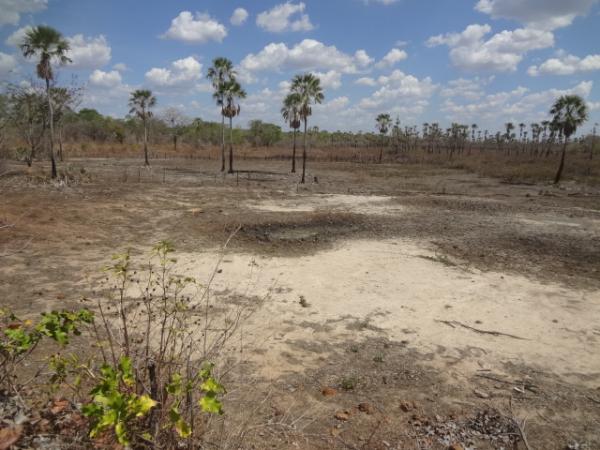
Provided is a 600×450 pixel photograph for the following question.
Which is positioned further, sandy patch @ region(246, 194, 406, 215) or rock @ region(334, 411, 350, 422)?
sandy patch @ region(246, 194, 406, 215)

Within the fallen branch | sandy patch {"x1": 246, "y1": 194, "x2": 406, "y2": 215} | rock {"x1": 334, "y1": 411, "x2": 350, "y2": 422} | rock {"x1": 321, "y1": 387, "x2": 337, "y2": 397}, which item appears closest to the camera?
rock {"x1": 334, "y1": 411, "x2": 350, "y2": 422}

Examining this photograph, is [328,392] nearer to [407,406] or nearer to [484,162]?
[407,406]

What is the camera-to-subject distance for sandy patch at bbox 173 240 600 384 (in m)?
6.38

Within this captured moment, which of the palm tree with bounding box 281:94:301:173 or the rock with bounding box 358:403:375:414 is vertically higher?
the palm tree with bounding box 281:94:301:173

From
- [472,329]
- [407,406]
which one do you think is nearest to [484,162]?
[472,329]

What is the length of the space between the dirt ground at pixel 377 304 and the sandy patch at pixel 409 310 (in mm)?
43

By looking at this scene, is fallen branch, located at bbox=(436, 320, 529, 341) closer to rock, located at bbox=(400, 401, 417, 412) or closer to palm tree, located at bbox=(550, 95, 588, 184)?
rock, located at bbox=(400, 401, 417, 412)

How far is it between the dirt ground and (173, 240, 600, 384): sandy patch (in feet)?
0.14

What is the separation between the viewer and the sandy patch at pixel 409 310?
20.9 feet

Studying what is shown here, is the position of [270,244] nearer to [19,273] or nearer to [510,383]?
[19,273]

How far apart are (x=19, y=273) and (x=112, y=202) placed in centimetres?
936

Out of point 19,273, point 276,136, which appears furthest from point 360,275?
point 276,136

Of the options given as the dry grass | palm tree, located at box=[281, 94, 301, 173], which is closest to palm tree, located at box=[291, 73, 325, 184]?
palm tree, located at box=[281, 94, 301, 173]

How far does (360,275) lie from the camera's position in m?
10.2
